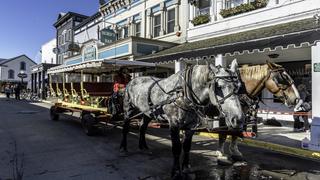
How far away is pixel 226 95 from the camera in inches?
185

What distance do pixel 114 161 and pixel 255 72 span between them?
3591 mm

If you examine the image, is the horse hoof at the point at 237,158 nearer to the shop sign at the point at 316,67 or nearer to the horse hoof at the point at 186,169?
the horse hoof at the point at 186,169

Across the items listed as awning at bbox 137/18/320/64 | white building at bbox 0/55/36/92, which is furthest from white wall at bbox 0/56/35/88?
awning at bbox 137/18/320/64

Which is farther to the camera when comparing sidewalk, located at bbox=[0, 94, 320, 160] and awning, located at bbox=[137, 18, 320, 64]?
A: awning, located at bbox=[137, 18, 320, 64]

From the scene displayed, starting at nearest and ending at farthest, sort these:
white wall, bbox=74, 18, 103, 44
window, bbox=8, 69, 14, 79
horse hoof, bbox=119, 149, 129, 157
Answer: horse hoof, bbox=119, 149, 129, 157 < white wall, bbox=74, 18, 103, 44 < window, bbox=8, 69, 14, 79

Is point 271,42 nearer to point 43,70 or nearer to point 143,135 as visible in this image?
point 143,135

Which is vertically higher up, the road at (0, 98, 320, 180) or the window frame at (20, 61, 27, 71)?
the window frame at (20, 61, 27, 71)

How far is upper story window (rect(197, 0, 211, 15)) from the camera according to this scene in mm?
16719

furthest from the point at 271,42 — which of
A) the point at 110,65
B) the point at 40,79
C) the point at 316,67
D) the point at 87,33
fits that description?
the point at 40,79

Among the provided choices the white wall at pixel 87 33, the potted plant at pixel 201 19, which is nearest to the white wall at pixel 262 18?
the potted plant at pixel 201 19

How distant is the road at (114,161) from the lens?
19.5 feet

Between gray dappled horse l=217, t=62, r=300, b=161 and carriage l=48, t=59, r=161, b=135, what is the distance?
12.7 ft

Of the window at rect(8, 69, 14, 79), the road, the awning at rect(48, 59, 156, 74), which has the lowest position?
the road

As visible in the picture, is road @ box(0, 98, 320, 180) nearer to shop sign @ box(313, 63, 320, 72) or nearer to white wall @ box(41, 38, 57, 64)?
shop sign @ box(313, 63, 320, 72)
